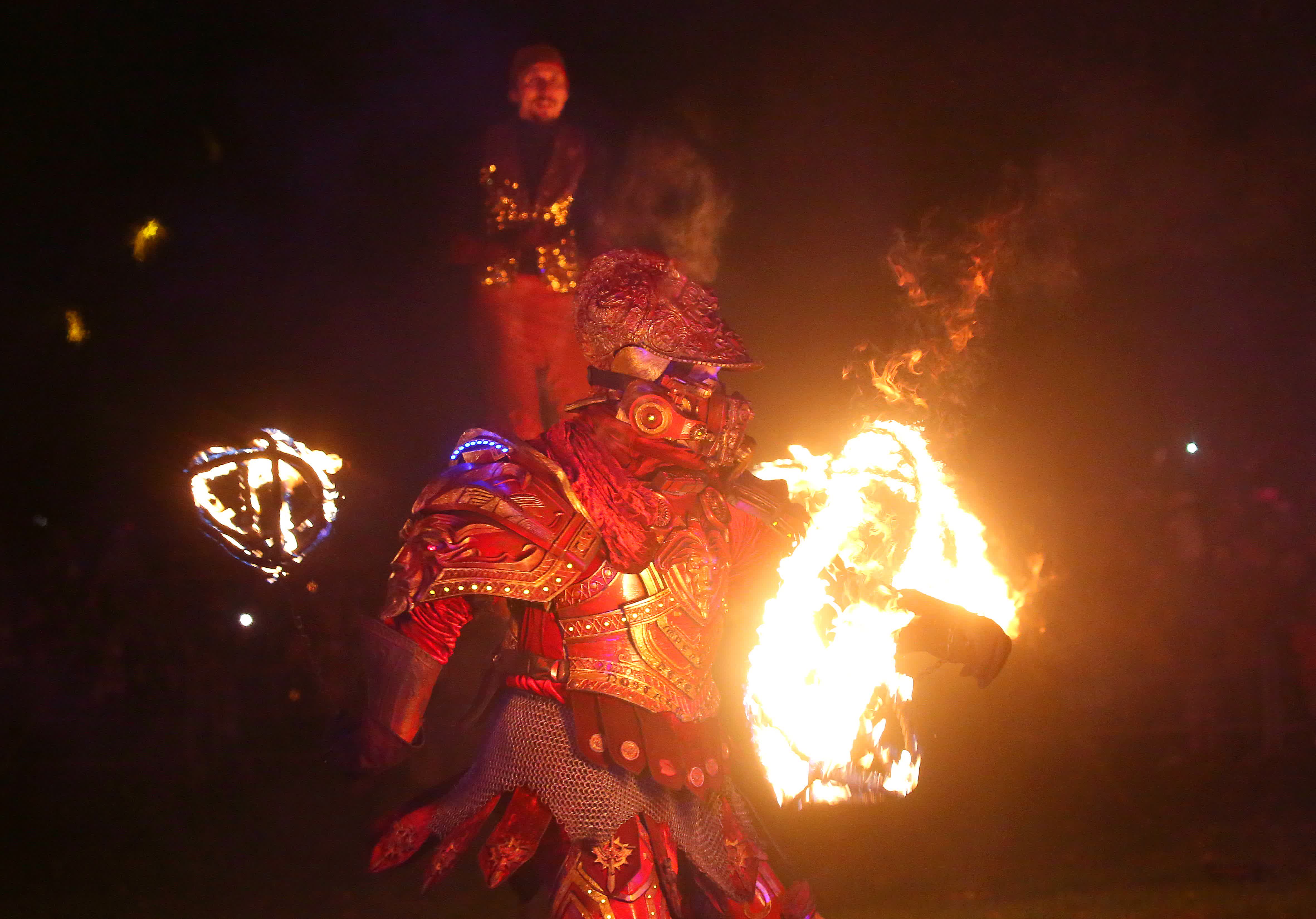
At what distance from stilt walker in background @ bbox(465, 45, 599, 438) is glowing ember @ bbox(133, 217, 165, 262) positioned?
1.28 meters

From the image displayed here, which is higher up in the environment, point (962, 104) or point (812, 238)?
point (962, 104)

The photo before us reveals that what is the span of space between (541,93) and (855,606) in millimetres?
2359

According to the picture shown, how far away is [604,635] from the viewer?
2.62 meters

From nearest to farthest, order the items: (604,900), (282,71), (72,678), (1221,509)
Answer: (604,900) → (282,71) → (72,678) → (1221,509)

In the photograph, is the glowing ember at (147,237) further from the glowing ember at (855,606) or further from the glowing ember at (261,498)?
the glowing ember at (855,606)

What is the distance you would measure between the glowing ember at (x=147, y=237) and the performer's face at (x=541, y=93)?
1543 millimetres

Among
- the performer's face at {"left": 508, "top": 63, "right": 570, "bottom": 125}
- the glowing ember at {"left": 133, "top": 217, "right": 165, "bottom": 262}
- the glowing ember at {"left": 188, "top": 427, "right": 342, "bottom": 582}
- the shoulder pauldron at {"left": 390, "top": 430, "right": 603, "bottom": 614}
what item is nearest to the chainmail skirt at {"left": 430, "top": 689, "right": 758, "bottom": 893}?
the shoulder pauldron at {"left": 390, "top": 430, "right": 603, "bottom": 614}

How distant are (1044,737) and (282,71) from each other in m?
5.34

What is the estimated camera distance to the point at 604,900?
2375 millimetres

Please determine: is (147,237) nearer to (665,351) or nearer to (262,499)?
(262,499)

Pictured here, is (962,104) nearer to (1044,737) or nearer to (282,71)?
(282,71)

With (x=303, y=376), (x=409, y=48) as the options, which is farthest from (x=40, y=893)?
(x=409, y=48)

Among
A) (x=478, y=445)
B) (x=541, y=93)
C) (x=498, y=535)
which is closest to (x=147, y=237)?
(x=541, y=93)

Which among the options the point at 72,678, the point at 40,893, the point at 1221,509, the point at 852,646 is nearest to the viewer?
the point at 852,646
